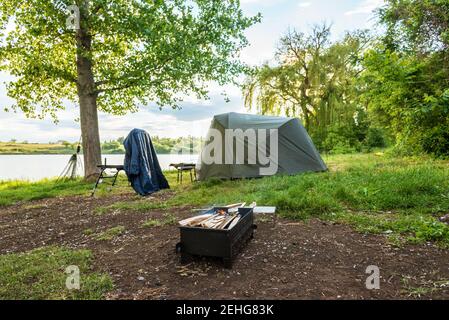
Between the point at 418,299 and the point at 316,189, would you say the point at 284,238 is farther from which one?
the point at 316,189

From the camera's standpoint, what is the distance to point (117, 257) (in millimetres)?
3211

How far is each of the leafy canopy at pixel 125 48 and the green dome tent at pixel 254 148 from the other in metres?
2.42

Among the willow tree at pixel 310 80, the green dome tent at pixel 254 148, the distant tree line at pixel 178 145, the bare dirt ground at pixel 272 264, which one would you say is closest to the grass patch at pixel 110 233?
the bare dirt ground at pixel 272 264

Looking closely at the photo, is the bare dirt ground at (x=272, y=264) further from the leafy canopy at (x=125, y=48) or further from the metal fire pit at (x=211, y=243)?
the leafy canopy at (x=125, y=48)

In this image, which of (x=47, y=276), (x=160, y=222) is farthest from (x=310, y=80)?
(x=47, y=276)

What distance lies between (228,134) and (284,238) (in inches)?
208

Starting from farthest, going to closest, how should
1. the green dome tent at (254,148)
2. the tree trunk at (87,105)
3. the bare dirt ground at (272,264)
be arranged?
the tree trunk at (87,105) → the green dome tent at (254,148) → the bare dirt ground at (272,264)

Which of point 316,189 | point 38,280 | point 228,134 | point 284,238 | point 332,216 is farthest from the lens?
point 228,134

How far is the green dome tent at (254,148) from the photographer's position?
8.38 metres

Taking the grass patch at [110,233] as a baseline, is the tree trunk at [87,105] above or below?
above

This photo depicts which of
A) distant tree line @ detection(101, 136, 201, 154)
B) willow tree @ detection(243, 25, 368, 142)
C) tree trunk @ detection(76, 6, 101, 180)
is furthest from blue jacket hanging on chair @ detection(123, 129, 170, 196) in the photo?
willow tree @ detection(243, 25, 368, 142)

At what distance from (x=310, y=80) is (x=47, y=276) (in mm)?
19469

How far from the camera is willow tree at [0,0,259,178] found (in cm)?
854
